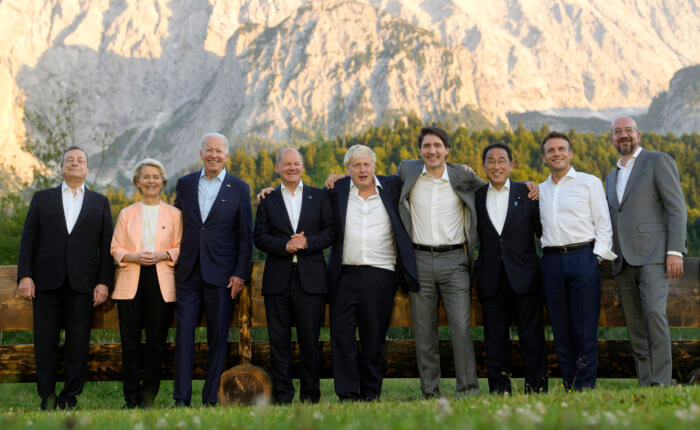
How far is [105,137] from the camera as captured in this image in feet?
107

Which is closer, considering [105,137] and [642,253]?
[642,253]

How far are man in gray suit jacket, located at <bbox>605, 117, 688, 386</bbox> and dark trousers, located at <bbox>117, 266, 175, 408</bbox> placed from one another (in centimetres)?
519

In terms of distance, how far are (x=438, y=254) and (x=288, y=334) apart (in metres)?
1.89

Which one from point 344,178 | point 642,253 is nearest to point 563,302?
point 642,253

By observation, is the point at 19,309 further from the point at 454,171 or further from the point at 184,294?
the point at 454,171

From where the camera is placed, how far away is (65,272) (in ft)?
21.7

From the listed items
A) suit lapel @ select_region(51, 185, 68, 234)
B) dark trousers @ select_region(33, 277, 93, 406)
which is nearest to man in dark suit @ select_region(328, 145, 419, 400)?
dark trousers @ select_region(33, 277, 93, 406)

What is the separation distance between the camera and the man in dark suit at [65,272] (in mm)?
6566

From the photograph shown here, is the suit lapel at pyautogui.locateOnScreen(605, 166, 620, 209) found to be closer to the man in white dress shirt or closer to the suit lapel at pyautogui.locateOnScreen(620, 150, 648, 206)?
the suit lapel at pyautogui.locateOnScreen(620, 150, 648, 206)

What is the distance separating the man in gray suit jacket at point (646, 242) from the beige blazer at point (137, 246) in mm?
5022

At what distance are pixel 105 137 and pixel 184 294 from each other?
28823 mm

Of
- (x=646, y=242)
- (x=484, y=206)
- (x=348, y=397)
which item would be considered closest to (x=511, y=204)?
(x=484, y=206)

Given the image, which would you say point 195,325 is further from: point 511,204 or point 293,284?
point 511,204

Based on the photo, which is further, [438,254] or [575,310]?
[438,254]
